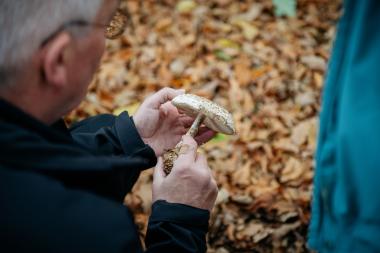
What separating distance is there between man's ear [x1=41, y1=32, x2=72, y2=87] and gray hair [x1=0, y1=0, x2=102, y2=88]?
3cm

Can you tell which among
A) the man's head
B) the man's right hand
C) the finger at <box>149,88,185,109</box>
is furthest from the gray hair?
the finger at <box>149,88,185,109</box>

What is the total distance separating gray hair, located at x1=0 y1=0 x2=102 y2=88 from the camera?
52.8 inches

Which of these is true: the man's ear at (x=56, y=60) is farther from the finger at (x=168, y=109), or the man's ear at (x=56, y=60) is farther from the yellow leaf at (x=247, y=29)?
the yellow leaf at (x=247, y=29)

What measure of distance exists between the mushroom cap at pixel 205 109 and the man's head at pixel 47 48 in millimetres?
585

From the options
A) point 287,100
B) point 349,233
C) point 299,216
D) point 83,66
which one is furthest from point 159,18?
point 349,233

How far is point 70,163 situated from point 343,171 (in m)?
0.84

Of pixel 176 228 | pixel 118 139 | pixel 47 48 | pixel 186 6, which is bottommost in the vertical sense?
pixel 176 228

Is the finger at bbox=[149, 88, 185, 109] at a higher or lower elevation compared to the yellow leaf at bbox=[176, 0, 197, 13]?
lower

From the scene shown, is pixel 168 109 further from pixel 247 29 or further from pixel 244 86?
pixel 247 29

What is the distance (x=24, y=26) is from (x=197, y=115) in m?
1.02

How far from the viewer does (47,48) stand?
1374 millimetres

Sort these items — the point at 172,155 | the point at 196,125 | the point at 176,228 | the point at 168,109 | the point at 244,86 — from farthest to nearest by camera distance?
the point at 244,86, the point at 168,109, the point at 196,125, the point at 172,155, the point at 176,228

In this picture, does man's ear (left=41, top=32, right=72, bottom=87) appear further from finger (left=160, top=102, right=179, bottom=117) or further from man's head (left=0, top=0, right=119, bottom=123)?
finger (left=160, top=102, right=179, bottom=117)

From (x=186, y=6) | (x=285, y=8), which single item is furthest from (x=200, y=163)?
(x=186, y=6)
